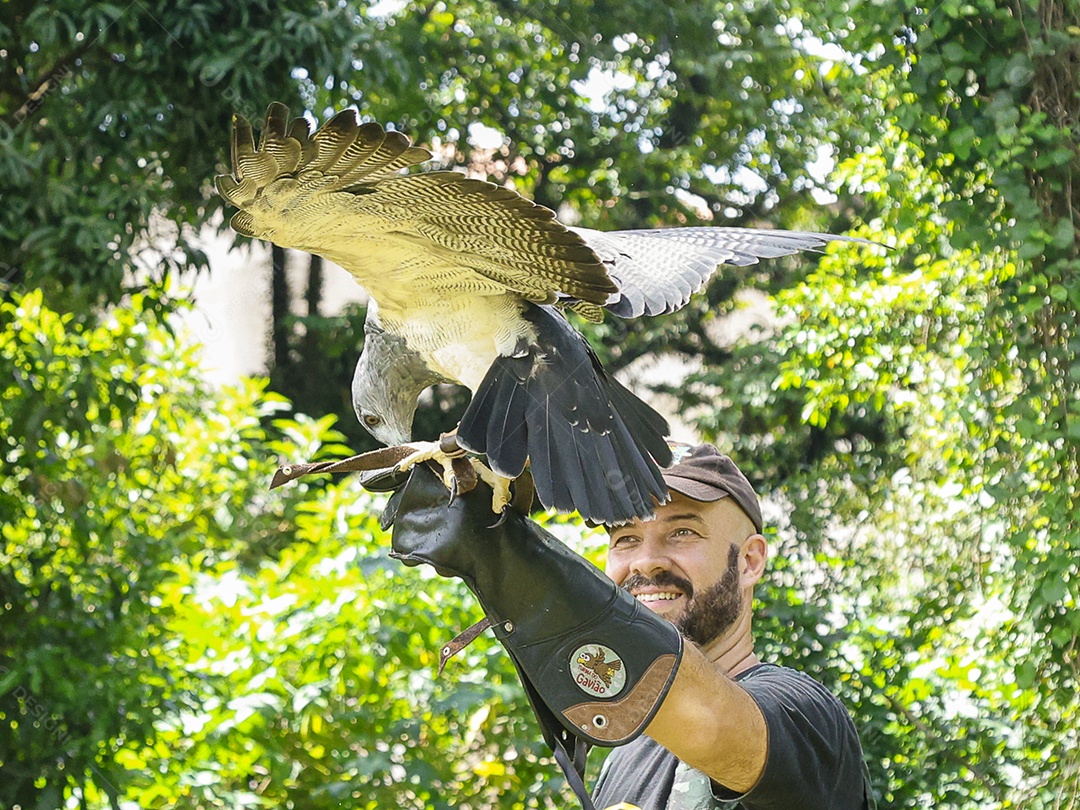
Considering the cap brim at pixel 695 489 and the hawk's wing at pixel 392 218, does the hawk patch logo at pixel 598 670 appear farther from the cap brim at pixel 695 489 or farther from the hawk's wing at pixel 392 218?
the hawk's wing at pixel 392 218

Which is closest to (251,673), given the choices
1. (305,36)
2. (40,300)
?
(40,300)

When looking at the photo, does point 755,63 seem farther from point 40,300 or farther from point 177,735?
point 177,735

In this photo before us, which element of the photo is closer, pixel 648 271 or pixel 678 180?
pixel 648 271

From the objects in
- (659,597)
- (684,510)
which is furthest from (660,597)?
(684,510)

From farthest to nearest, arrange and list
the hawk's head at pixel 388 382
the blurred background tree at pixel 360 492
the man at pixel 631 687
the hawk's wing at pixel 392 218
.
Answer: the blurred background tree at pixel 360 492
the hawk's head at pixel 388 382
the hawk's wing at pixel 392 218
the man at pixel 631 687

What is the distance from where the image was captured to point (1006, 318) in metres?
3.02

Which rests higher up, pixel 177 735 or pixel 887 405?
A: pixel 887 405

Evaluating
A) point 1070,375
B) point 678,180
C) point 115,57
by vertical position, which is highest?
point 678,180

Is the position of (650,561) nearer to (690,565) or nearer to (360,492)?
(690,565)

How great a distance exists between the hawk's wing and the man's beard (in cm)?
50

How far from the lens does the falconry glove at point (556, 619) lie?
5.16 ft

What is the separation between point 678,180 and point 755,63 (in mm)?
844

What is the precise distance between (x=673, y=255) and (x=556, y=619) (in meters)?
0.98

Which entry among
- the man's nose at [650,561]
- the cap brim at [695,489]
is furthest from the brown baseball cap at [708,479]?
the man's nose at [650,561]
